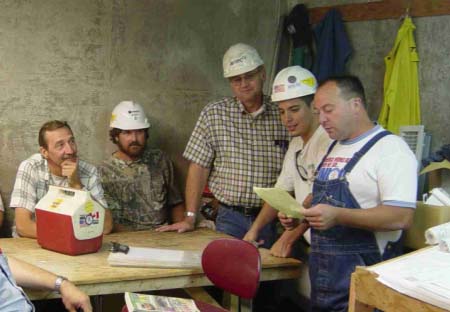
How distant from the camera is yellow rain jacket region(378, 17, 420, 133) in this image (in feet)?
11.8

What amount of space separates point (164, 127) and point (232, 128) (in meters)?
0.91

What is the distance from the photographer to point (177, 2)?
171 inches

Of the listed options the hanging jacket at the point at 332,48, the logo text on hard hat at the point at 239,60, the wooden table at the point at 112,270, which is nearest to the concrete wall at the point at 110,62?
the hanging jacket at the point at 332,48

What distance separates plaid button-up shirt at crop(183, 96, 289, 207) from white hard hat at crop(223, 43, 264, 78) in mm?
227

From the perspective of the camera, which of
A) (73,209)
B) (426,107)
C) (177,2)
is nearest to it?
(73,209)

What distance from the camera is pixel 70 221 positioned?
2711 millimetres

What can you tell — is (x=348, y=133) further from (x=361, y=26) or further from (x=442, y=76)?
(x=361, y=26)

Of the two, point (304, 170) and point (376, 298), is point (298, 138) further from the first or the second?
point (376, 298)

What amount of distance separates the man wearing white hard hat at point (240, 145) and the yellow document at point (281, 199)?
1.14 meters

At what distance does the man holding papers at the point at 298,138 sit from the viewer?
2969mm

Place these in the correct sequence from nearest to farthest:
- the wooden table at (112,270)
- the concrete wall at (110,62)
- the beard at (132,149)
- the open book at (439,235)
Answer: the open book at (439,235)
the wooden table at (112,270)
the concrete wall at (110,62)
the beard at (132,149)

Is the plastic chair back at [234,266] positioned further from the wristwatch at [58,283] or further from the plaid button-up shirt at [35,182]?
the plaid button-up shirt at [35,182]

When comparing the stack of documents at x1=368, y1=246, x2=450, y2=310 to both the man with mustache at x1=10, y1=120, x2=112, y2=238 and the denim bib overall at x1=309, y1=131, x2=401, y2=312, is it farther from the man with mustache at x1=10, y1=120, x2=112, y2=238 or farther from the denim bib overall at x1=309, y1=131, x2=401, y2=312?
the man with mustache at x1=10, y1=120, x2=112, y2=238

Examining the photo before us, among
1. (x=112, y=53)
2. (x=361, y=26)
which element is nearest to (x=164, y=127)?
(x=112, y=53)
